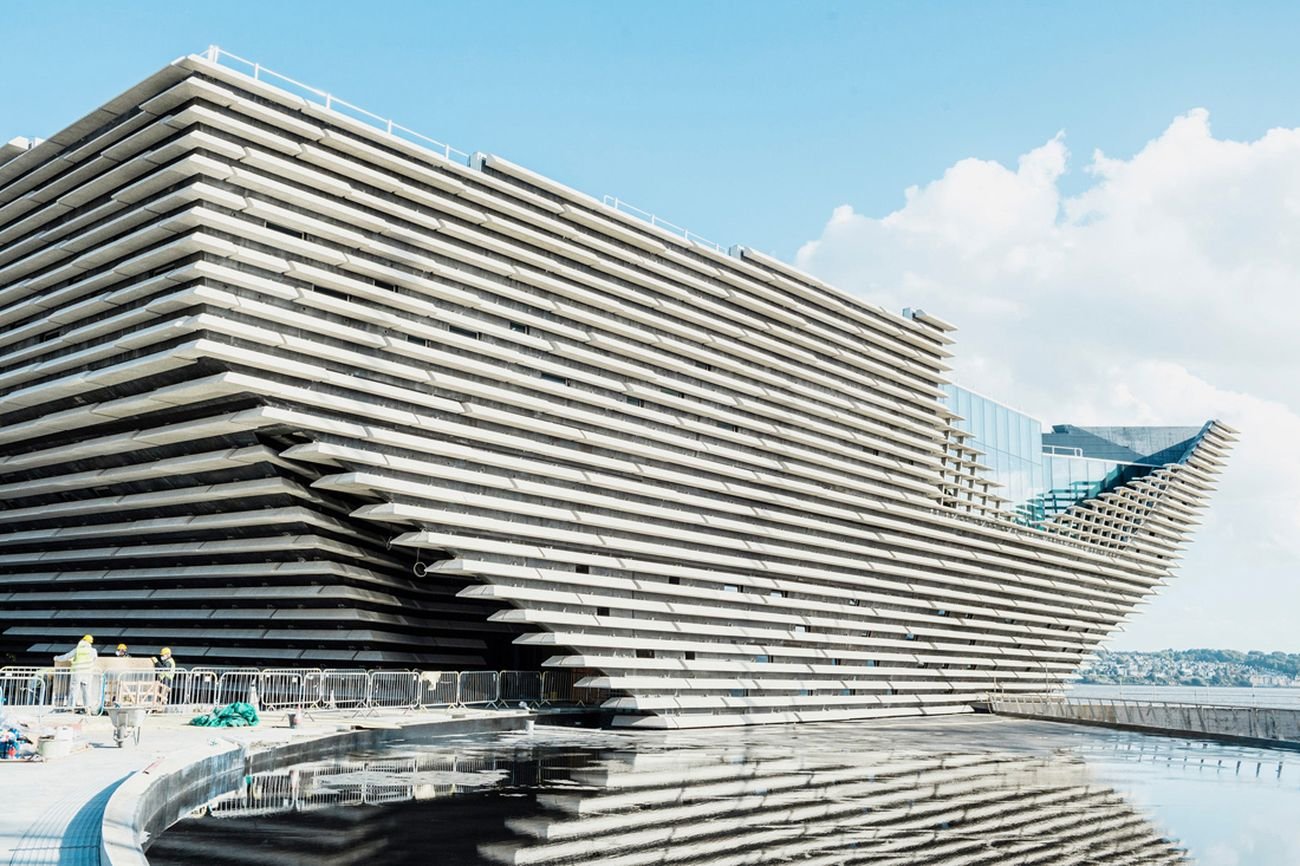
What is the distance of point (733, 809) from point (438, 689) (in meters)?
19.0

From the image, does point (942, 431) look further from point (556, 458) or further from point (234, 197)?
point (234, 197)

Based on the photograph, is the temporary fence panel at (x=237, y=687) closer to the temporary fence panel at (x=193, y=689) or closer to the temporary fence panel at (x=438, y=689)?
the temporary fence panel at (x=193, y=689)

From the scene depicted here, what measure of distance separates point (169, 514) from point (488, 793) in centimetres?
2475

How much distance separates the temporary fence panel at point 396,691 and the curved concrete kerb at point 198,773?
9.54ft

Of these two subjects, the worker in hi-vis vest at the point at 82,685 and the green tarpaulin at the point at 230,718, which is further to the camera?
the worker in hi-vis vest at the point at 82,685

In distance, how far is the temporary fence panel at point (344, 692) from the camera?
102ft

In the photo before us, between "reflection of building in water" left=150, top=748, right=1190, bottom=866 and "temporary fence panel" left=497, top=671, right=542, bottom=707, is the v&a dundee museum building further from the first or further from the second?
"reflection of building in water" left=150, top=748, right=1190, bottom=866

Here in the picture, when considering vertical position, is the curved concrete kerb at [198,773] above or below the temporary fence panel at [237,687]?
below

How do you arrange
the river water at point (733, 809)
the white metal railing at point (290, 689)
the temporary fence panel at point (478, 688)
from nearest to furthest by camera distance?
the river water at point (733, 809) → the white metal railing at point (290, 689) → the temporary fence panel at point (478, 688)

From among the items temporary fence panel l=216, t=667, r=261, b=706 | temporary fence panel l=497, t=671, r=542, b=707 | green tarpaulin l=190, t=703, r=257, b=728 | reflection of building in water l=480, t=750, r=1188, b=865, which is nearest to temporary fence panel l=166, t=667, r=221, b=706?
temporary fence panel l=216, t=667, r=261, b=706

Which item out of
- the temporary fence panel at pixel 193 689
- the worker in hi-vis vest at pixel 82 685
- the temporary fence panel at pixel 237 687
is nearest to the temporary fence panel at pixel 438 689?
the temporary fence panel at pixel 237 687

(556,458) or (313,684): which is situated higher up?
(556,458)

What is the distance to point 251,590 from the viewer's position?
1547 inches

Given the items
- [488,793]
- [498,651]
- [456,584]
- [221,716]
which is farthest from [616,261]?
[488,793]
